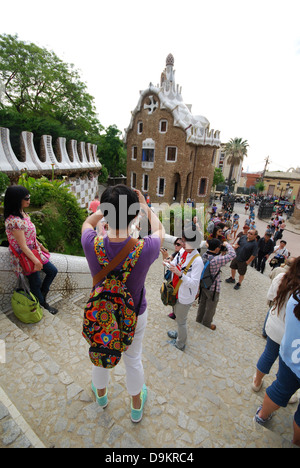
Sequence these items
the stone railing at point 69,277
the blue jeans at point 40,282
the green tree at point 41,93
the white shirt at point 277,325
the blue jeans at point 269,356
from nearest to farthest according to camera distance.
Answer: the white shirt at point 277,325, the blue jeans at point 269,356, the blue jeans at point 40,282, the stone railing at point 69,277, the green tree at point 41,93

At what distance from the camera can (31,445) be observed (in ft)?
5.27

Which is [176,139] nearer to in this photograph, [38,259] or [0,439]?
[38,259]

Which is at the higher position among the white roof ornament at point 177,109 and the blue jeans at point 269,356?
the white roof ornament at point 177,109

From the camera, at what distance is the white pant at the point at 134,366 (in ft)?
5.82

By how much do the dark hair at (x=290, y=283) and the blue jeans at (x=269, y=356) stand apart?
0.50 m

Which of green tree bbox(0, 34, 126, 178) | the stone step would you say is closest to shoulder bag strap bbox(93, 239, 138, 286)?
the stone step

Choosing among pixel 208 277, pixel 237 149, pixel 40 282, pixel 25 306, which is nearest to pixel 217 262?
pixel 208 277

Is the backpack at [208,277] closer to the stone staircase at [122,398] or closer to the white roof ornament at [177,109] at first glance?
the stone staircase at [122,398]

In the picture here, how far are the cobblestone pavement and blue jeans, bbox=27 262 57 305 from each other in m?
0.34

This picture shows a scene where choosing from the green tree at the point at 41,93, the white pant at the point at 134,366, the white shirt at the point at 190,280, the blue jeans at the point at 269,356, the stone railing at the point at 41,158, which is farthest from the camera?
the green tree at the point at 41,93

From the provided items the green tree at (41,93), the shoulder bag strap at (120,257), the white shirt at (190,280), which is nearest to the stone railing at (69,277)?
the white shirt at (190,280)

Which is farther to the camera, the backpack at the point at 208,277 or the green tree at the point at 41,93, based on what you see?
the green tree at the point at 41,93

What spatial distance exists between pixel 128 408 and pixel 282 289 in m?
1.84

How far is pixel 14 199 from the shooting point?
8.54 ft
